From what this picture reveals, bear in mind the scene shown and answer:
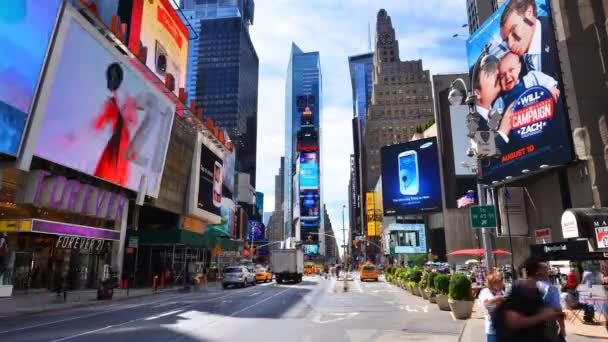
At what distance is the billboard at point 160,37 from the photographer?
41531mm

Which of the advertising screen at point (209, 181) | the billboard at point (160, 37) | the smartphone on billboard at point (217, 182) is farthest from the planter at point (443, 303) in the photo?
the smartphone on billboard at point (217, 182)

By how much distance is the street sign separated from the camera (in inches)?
490

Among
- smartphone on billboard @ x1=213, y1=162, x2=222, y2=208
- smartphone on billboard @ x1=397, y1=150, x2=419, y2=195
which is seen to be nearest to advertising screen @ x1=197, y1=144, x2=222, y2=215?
smartphone on billboard @ x1=213, y1=162, x2=222, y2=208

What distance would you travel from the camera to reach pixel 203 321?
1446cm

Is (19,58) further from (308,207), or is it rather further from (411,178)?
(308,207)

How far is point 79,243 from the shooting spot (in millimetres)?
33469

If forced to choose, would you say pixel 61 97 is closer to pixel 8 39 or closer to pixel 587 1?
pixel 8 39

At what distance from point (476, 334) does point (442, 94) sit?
66.6 meters

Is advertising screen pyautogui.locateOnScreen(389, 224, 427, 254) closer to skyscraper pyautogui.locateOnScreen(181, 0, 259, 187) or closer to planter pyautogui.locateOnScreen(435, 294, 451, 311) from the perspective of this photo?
planter pyautogui.locateOnScreen(435, 294, 451, 311)

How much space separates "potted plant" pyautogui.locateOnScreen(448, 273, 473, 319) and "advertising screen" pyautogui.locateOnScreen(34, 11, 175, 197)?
24787mm

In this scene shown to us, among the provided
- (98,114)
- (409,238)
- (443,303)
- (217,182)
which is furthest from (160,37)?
(409,238)

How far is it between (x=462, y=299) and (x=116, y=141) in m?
29.4

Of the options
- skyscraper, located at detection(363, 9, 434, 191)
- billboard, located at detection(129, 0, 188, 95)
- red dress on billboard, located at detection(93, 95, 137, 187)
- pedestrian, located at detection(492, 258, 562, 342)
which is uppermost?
skyscraper, located at detection(363, 9, 434, 191)

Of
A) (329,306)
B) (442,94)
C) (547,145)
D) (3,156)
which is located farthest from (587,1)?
(442,94)
